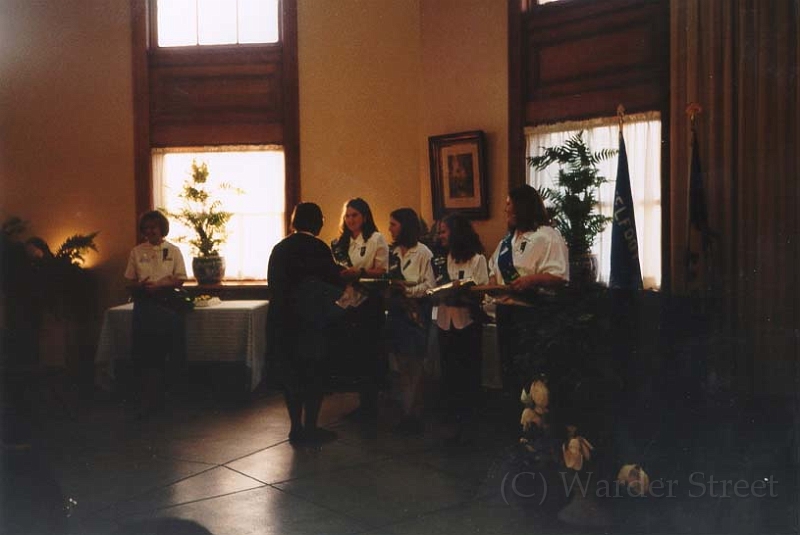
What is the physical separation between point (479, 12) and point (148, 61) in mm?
3161

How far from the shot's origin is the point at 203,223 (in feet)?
26.0

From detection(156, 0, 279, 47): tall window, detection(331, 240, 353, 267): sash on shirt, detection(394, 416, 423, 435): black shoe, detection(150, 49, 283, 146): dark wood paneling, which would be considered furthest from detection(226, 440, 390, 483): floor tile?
detection(156, 0, 279, 47): tall window

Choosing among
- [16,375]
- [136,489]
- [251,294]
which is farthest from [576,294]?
[251,294]

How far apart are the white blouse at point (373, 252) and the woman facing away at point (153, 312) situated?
5.24ft

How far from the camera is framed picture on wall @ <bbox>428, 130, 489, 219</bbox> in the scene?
7.62 m

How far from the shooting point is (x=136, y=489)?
438 centimetres

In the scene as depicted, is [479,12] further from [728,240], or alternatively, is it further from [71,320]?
[71,320]

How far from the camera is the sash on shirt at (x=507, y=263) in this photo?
4797 millimetres

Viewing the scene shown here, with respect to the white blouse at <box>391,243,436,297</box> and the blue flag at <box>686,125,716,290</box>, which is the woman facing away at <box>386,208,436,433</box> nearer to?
the white blouse at <box>391,243,436,297</box>

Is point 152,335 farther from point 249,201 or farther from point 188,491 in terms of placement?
point 188,491

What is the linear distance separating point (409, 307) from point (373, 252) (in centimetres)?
48

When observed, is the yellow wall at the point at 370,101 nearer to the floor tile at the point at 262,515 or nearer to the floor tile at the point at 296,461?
the floor tile at the point at 296,461

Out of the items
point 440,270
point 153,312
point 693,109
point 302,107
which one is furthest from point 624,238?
point 302,107

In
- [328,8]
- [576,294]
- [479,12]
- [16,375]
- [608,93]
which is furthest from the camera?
[328,8]
